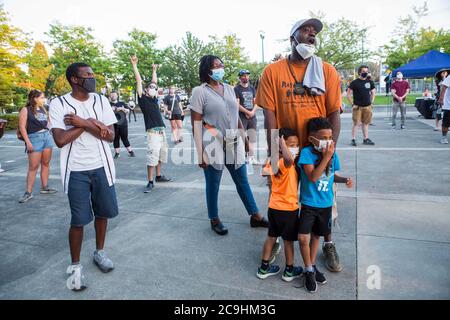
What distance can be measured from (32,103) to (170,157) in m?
3.62

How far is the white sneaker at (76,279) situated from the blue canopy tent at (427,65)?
14999 millimetres

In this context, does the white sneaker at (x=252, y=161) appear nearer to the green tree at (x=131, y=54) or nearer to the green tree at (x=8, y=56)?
the green tree at (x=8, y=56)

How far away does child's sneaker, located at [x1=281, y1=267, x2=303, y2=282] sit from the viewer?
8.62 ft

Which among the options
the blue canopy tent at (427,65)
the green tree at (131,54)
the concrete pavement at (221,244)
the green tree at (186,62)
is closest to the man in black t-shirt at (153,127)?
the concrete pavement at (221,244)

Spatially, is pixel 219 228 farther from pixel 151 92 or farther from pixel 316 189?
pixel 151 92

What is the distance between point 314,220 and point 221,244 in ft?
3.77

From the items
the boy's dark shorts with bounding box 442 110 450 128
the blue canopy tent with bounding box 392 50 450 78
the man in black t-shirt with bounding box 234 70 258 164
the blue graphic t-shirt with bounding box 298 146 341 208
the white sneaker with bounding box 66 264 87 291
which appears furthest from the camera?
the blue canopy tent with bounding box 392 50 450 78

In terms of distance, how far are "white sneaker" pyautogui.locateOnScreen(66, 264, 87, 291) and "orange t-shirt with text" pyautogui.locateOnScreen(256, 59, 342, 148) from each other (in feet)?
6.83

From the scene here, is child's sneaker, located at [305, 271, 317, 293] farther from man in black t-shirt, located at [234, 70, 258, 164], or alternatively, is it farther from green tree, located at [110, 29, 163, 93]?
green tree, located at [110, 29, 163, 93]

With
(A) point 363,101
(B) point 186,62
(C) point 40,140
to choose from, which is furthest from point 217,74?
(B) point 186,62

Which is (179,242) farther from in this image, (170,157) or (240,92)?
(170,157)

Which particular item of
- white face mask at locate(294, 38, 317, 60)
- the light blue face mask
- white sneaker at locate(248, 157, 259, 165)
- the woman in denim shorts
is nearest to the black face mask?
the light blue face mask

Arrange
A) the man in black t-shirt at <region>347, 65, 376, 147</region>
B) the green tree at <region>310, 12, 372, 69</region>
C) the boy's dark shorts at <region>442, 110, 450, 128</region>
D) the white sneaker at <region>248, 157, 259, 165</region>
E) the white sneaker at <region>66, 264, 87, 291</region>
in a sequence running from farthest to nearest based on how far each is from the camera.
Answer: the green tree at <region>310, 12, 372, 69</region> < the man in black t-shirt at <region>347, 65, 376, 147</region> < the boy's dark shorts at <region>442, 110, 450, 128</region> < the white sneaker at <region>248, 157, 259, 165</region> < the white sneaker at <region>66, 264, 87, 291</region>

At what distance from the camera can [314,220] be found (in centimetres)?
257
